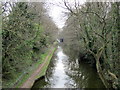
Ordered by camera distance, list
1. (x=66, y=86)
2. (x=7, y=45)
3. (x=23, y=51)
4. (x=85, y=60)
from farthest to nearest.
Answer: (x=85, y=60), (x=66, y=86), (x=23, y=51), (x=7, y=45)

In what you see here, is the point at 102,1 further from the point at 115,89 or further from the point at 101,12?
the point at 115,89

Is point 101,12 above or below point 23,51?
above

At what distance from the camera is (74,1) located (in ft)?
26.8

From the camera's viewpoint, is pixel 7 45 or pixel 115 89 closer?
pixel 115 89

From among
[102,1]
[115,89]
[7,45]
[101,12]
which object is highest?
[102,1]

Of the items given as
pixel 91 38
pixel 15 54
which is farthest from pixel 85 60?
pixel 15 54

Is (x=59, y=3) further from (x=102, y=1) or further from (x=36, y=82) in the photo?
(x=36, y=82)

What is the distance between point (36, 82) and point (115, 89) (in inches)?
267

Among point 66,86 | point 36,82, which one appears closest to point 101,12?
point 66,86

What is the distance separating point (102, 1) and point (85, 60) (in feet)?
52.2

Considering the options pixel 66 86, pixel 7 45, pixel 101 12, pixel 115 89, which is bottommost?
pixel 66 86

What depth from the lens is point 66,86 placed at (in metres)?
12.2

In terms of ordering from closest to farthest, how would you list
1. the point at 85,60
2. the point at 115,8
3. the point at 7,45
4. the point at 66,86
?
the point at 115,8 < the point at 7,45 < the point at 66,86 < the point at 85,60

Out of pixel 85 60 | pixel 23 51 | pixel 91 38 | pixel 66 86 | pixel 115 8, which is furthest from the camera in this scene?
pixel 85 60
